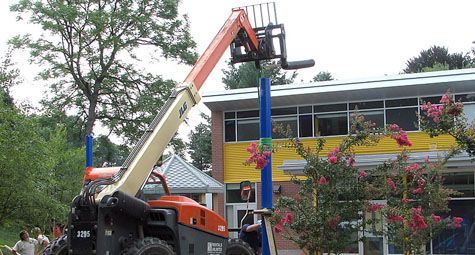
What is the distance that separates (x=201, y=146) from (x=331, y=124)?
36399 millimetres

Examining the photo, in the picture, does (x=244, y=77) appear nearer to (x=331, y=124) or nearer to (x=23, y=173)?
(x=331, y=124)

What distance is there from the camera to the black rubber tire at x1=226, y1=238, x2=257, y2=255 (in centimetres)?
1248

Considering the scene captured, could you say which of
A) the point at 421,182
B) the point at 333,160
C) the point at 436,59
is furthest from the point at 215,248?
the point at 436,59

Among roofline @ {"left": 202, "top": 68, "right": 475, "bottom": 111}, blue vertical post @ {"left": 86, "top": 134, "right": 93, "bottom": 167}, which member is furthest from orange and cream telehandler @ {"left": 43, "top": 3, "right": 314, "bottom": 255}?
roofline @ {"left": 202, "top": 68, "right": 475, "bottom": 111}

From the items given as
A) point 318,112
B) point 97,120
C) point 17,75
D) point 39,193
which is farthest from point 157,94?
point 39,193

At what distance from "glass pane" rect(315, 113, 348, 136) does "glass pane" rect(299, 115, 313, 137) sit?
10.6 inches

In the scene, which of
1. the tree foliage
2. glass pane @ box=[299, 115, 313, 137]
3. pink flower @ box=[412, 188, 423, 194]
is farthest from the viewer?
glass pane @ box=[299, 115, 313, 137]

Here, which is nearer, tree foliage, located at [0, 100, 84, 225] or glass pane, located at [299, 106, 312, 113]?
tree foliage, located at [0, 100, 84, 225]

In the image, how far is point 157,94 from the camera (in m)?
36.4

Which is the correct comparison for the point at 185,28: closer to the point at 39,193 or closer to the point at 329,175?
the point at 39,193

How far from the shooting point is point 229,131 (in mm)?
29281

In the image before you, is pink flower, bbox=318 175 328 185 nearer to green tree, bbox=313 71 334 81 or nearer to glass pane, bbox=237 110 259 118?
glass pane, bbox=237 110 259 118

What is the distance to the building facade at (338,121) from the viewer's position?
24.6 meters

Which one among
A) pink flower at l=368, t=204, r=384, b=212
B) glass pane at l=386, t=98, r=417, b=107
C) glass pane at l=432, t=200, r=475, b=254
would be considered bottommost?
glass pane at l=432, t=200, r=475, b=254
